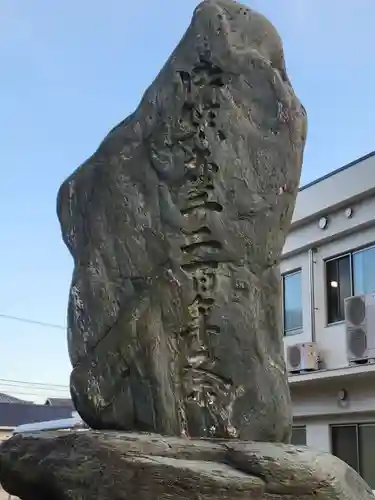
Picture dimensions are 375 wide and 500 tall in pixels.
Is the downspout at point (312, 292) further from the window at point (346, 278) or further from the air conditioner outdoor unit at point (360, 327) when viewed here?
the air conditioner outdoor unit at point (360, 327)

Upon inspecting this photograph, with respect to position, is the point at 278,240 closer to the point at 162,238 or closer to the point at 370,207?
the point at 162,238

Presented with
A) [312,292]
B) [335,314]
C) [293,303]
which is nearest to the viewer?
[335,314]

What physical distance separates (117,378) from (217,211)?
2.78 ft

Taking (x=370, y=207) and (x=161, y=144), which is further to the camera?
(x=370, y=207)

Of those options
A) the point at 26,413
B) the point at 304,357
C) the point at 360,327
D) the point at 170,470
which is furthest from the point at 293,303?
the point at 26,413

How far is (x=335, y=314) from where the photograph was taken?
Result: 12570 mm

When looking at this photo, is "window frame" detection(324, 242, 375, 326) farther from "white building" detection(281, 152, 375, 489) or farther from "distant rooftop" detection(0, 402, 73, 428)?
"distant rooftop" detection(0, 402, 73, 428)

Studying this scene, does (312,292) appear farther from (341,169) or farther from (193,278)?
(193,278)

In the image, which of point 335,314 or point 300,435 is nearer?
point 335,314

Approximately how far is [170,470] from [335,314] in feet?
33.1

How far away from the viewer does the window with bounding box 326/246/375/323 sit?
38.2 feet

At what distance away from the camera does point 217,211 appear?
3582 millimetres

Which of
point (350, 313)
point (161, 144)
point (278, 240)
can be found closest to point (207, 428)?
point (278, 240)

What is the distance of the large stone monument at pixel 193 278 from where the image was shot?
2.95m
